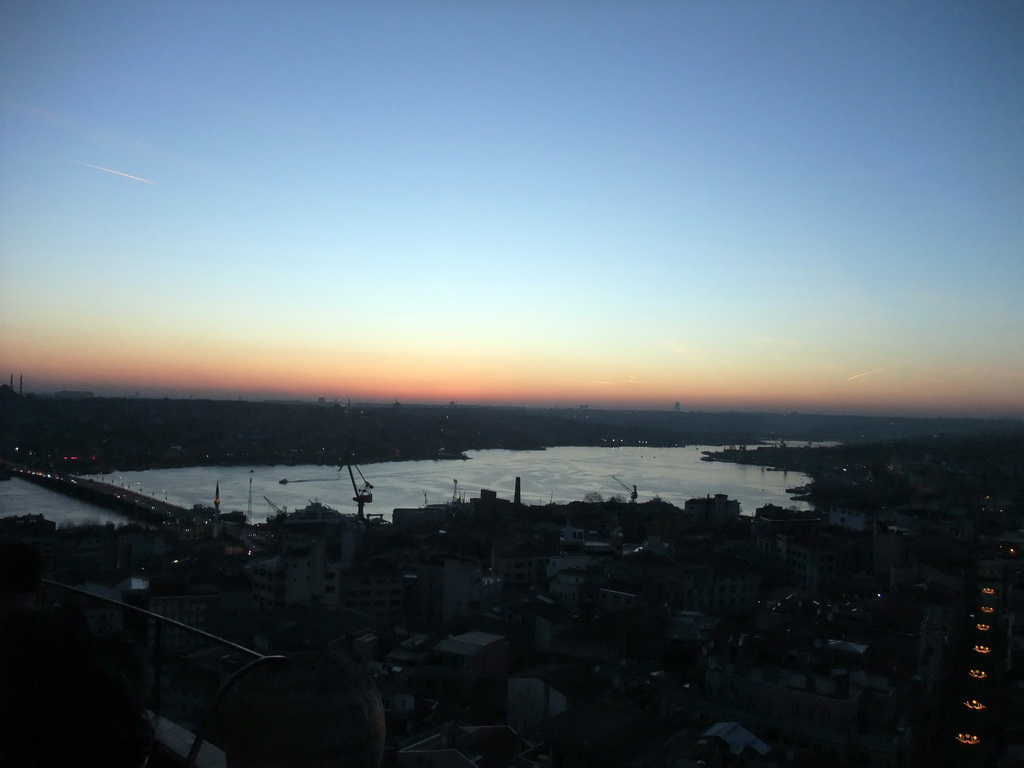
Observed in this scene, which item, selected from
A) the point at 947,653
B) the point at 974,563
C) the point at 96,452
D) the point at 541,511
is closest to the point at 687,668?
the point at 947,653

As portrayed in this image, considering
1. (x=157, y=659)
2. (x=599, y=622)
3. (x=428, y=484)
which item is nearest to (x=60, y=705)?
(x=157, y=659)

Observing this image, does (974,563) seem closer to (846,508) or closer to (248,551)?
(846,508)

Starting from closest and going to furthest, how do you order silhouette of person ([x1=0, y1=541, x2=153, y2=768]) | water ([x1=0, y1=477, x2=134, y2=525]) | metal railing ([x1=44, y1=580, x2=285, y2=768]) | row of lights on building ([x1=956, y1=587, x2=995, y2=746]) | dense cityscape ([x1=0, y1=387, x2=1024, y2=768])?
silhouette of person ([x1=0, y1=541, x2=153, y2=768])
metal railing ([x1=44, y1=580, x2=285, y2=768])
dense cityscape ([x1=0, y1=387, x2=1024, y2=768])
row of lights on building ([x1=956, y1=587, x2=995, y2=746])
water ([x1=0, y1=477, x2=134, y2=525])

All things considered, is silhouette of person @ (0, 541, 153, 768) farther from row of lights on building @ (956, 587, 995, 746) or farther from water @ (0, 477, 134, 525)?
water @ (0, 477, 134, 525)

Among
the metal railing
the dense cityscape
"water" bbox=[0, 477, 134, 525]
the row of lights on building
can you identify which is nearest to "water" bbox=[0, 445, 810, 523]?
"water" bbox=[0, 477, 134, 525]

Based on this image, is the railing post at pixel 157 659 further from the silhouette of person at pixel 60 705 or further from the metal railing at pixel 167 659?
the silhouette of person at pixel 60 705

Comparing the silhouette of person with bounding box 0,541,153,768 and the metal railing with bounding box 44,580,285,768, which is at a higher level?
the silhouette of person with bounding box 0,541,153,768

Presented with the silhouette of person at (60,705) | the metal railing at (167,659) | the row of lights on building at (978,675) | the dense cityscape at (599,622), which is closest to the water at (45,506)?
the dense cityscape at (599,622)
